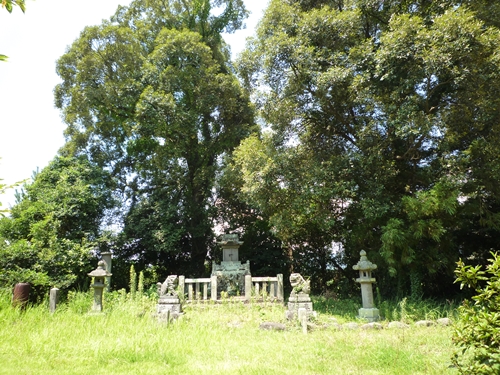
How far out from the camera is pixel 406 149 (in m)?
9.75

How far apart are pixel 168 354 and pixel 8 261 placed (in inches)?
316

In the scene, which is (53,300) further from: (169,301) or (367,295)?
(367,295)

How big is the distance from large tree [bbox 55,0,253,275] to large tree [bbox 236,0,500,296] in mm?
3396

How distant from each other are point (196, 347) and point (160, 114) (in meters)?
9.92

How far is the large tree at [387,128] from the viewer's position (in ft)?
25.5

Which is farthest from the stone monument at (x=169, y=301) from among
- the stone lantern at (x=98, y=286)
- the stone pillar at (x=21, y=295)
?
the stone pillar at (x=21, y=295)

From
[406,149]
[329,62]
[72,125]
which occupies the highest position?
[72,125]

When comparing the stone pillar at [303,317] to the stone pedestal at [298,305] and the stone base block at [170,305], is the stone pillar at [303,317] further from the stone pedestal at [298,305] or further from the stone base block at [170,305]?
the stone base block at [170,305]

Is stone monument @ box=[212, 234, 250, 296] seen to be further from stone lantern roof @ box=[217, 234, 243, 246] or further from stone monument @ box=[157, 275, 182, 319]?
stone monument @ box=[157, 275, 182, 319]

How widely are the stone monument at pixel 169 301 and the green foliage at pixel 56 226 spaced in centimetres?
402

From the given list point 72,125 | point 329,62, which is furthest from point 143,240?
point 329,62

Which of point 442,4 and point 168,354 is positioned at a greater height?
point 442,4

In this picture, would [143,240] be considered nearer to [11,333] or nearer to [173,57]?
[173,57]

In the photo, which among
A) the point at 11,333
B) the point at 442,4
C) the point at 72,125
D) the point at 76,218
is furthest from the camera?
the point at 72,125
